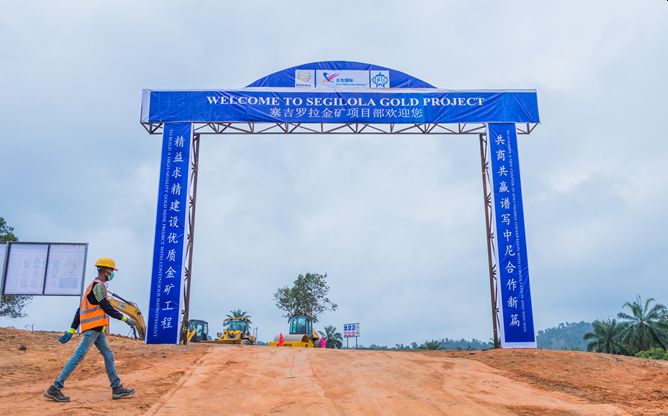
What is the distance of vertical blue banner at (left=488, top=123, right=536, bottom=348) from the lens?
56.4ft

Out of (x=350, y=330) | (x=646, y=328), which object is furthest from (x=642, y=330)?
(x=350, y=330)

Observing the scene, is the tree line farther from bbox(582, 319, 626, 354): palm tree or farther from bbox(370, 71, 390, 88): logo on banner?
bbox(370, 71, 390, 88): logo on banner

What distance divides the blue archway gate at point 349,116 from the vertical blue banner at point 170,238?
0.04 metres

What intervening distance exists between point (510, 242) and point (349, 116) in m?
7.38

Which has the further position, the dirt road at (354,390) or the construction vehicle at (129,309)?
the construction vehicle at (129,309)

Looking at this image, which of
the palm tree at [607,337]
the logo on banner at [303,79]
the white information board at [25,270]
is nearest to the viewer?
the white information board at [25,270]

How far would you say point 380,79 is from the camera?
19750 mm

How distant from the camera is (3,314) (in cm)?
3278

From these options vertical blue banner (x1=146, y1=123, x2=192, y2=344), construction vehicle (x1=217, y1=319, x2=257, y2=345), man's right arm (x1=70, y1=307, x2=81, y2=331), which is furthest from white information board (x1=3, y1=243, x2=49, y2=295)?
construction vehicle (x1=217, y1=319, x2=257, y2=345)

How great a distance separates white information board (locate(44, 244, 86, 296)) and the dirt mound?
1566mm

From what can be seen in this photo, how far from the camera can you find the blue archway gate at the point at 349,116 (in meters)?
18.0

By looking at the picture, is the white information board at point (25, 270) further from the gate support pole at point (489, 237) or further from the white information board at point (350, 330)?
the white information board at point (350, 330)

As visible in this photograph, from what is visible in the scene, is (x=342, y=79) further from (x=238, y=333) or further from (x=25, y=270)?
(x=238, y=333)

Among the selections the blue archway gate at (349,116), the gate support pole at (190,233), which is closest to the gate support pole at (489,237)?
the blue archway gate at (349,116)
